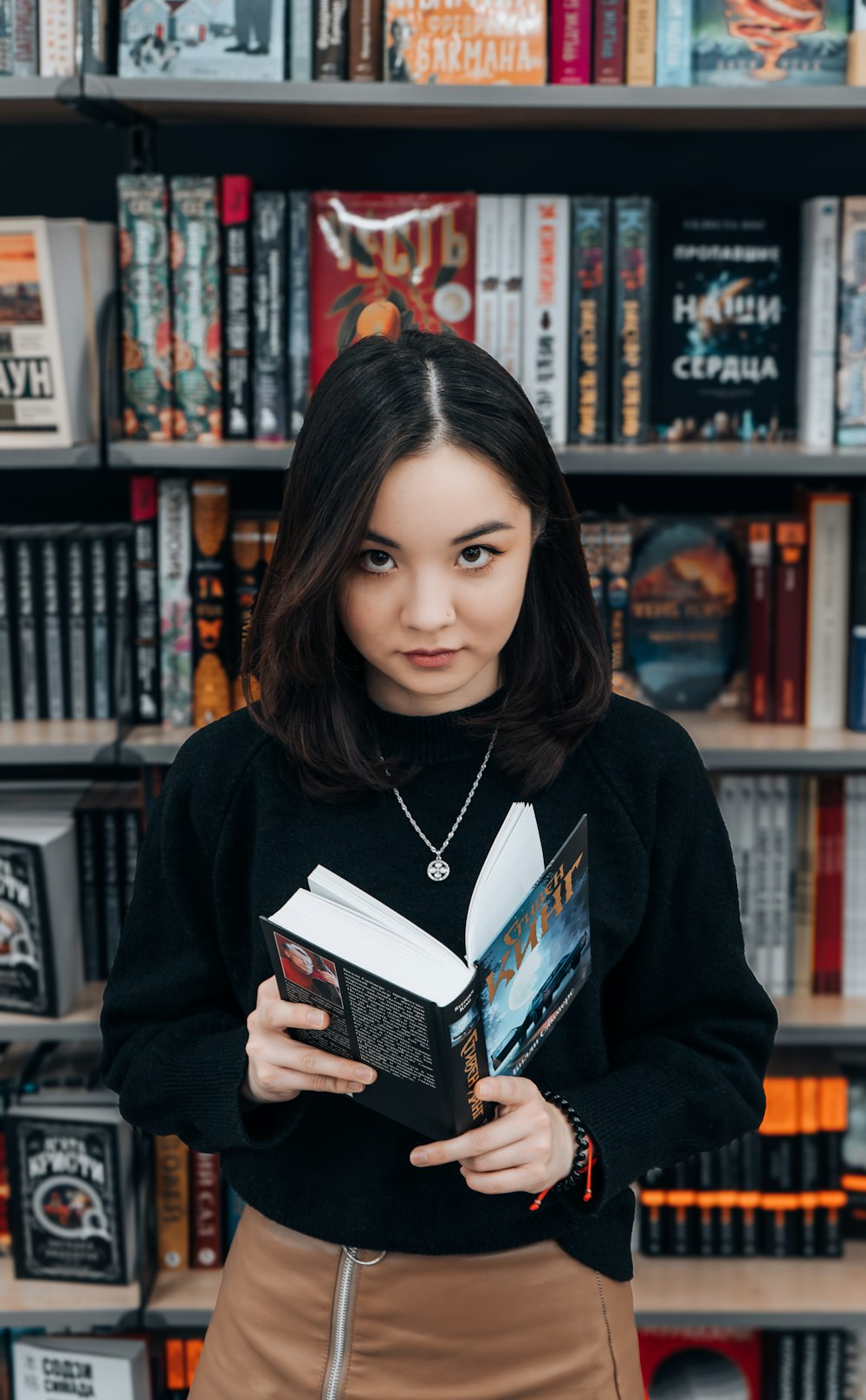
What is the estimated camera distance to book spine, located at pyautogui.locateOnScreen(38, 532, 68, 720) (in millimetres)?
1683

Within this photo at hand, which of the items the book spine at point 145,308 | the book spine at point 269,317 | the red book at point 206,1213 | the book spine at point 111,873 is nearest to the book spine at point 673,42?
the book spine at point 269,317

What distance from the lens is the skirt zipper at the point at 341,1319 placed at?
934 mm

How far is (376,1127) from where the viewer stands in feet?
3.12

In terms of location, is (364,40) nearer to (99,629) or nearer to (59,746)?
(99,629)

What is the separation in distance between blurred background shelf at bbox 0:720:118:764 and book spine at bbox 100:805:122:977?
126 mm

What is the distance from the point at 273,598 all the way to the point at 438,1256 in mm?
501

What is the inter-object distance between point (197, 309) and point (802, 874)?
1.07 meters

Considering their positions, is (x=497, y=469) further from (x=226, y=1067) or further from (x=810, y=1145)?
(x=810, y=1145)

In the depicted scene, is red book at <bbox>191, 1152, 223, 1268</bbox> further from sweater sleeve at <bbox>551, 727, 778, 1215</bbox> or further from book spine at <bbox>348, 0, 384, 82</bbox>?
book spine at <bbox>348, 0, 384, 82</bbox>

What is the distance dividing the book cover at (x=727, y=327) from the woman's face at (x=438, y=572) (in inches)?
33.3

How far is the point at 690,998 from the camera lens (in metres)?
0.98

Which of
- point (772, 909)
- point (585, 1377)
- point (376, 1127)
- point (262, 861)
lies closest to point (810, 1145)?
point (772, 909)

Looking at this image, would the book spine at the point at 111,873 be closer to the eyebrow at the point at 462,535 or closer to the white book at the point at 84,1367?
the white book at the point at 84,1367

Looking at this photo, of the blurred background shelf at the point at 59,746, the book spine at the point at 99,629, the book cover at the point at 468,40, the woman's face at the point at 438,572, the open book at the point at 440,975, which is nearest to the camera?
the open book at the point at 440,975
